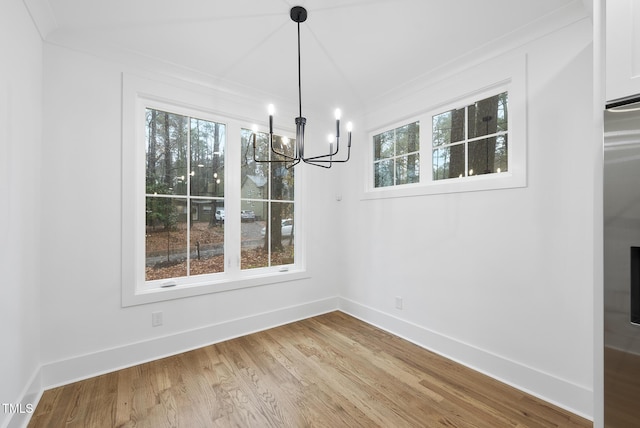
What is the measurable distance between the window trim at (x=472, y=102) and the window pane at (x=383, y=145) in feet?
0.42

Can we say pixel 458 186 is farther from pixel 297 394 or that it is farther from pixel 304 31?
pixel 297 394

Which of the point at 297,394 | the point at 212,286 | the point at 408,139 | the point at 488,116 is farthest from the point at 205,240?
the point at 488,116

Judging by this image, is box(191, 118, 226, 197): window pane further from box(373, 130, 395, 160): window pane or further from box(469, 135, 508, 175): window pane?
box(469, 135, 508, 175): window pane

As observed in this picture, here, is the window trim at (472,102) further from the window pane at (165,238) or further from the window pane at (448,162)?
the window pane at (165,238)

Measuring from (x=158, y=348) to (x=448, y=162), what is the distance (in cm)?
317

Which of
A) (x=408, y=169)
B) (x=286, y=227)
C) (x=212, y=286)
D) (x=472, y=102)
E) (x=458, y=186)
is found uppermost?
(x=472, y=102)

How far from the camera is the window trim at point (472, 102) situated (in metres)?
2.09

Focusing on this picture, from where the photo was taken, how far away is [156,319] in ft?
8.15

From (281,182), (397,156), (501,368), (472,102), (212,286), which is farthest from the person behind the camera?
(281,182)

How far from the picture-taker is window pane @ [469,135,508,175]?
2.26 meters

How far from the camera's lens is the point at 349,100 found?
3.30m

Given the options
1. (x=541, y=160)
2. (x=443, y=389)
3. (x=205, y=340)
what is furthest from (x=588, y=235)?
(x=205, y=340)

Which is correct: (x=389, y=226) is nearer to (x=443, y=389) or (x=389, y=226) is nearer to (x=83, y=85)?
(x=443, y=389)

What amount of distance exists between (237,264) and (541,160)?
288 centimetres
